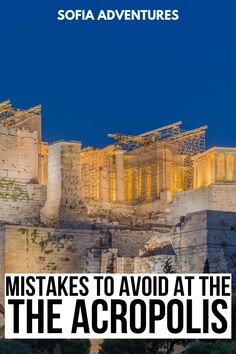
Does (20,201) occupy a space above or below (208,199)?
below

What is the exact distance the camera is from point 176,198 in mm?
62969

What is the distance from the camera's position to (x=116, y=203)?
209 feet

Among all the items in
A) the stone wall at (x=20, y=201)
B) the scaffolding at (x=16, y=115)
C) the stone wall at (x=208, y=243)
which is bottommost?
the stone wall at (x=208, y=243)

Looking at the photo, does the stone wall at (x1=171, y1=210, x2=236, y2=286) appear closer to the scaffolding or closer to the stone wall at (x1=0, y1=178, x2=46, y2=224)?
the stone wall at (x1=0, y1=178, x2=46, y2=224)

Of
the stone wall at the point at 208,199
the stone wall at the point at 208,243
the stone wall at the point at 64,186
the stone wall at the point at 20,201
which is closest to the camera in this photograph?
the stone wall at the point at 208,243

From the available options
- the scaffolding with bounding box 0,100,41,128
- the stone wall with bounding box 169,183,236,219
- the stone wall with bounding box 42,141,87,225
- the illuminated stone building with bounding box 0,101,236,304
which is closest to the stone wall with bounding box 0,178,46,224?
the illuminated stone building with bounding box 0,101,236,304

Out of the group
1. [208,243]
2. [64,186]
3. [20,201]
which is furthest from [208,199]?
[208,243]

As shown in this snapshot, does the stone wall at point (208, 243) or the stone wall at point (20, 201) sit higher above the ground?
the stone wall at point (20, 201)

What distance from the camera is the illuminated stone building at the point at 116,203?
1966 inches

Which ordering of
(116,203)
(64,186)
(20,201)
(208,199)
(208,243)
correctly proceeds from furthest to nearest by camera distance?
(116,203) < (208,199) < (20,201) < (64,186) < (208,243)

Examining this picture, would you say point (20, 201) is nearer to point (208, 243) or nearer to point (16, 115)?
point (16, 115)

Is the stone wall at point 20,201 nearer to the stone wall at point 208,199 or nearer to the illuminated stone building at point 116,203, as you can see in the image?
the illuminated stone building at point 116,203

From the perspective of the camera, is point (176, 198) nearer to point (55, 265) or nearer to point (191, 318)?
point (55, 265)

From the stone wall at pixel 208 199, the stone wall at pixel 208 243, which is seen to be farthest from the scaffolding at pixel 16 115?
the stone wall at pixel 208 243
